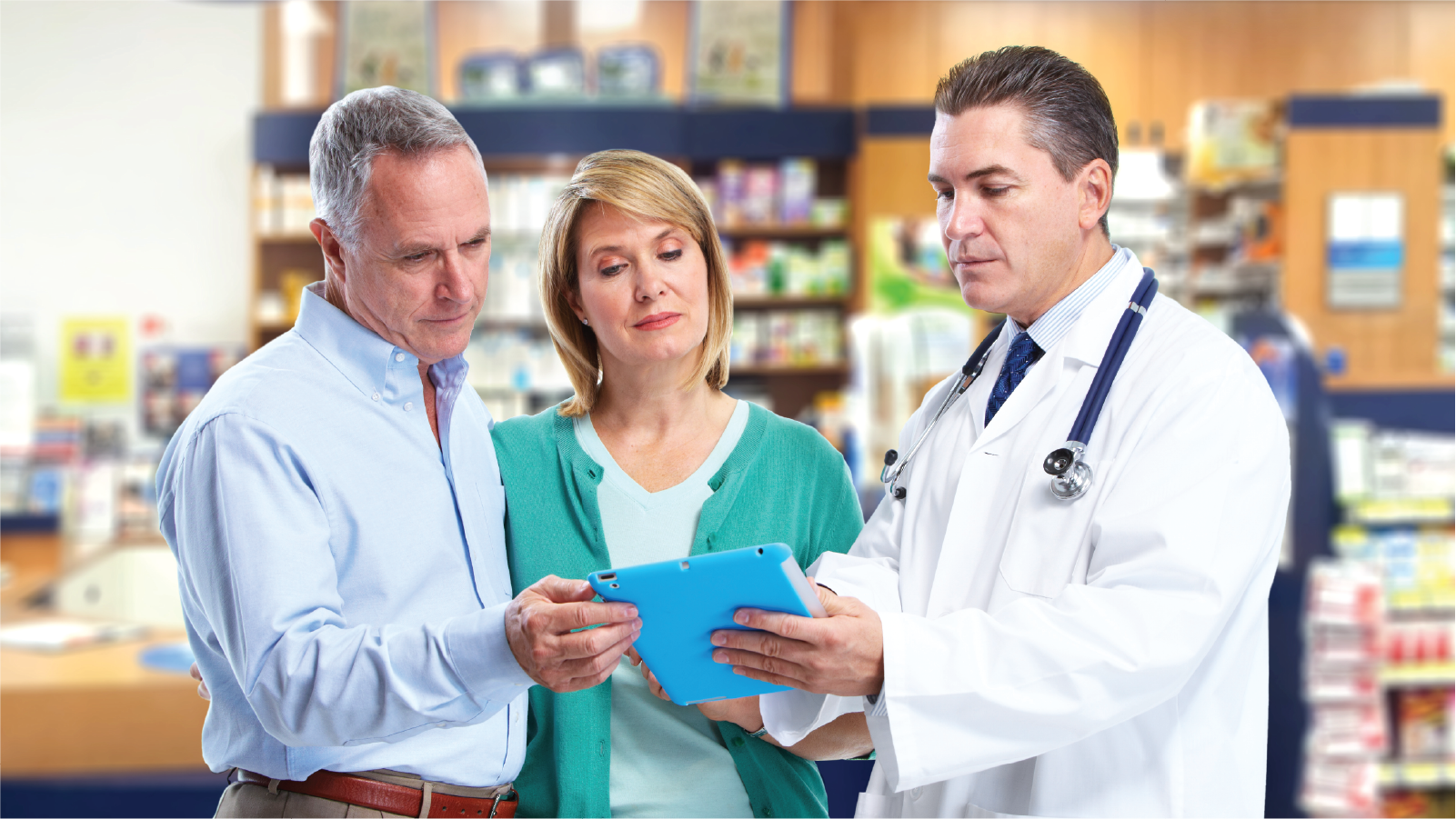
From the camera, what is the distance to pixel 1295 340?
4.23m

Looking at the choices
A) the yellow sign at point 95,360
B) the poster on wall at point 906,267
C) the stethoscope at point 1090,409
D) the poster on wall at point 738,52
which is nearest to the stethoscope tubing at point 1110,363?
the stethoscope at point 1090,409

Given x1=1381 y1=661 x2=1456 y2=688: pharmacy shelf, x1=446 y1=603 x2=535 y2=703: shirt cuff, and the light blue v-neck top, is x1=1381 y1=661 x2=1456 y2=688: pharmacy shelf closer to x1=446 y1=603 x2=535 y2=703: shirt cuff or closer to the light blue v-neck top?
the light blue v-neck top

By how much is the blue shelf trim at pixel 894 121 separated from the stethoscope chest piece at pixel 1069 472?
20.1ft

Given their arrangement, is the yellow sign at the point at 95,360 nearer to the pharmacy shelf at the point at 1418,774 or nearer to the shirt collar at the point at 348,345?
the shirt collar at the point at 348,345

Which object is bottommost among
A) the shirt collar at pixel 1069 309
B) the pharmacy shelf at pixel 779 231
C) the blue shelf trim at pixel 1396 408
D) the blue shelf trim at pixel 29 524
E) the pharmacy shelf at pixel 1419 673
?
the pharmacy shelf at pixel 1419 673

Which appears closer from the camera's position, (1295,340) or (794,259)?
(1295,340)

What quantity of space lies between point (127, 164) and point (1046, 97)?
27.6ft

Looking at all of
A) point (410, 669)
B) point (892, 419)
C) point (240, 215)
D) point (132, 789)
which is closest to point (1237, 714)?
point (410, 669)

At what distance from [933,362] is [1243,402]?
4.41 metres

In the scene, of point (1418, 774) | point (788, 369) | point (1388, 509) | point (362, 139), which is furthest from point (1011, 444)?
point (788, 369)

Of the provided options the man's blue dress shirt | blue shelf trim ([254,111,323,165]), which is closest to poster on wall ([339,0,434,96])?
blue shelf trim ([254,111,323,165])

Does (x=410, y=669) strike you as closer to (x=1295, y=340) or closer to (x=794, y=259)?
(x=1295, y=340)

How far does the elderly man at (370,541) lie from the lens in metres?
1.33

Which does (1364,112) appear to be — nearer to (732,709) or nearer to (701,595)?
(732,709)
